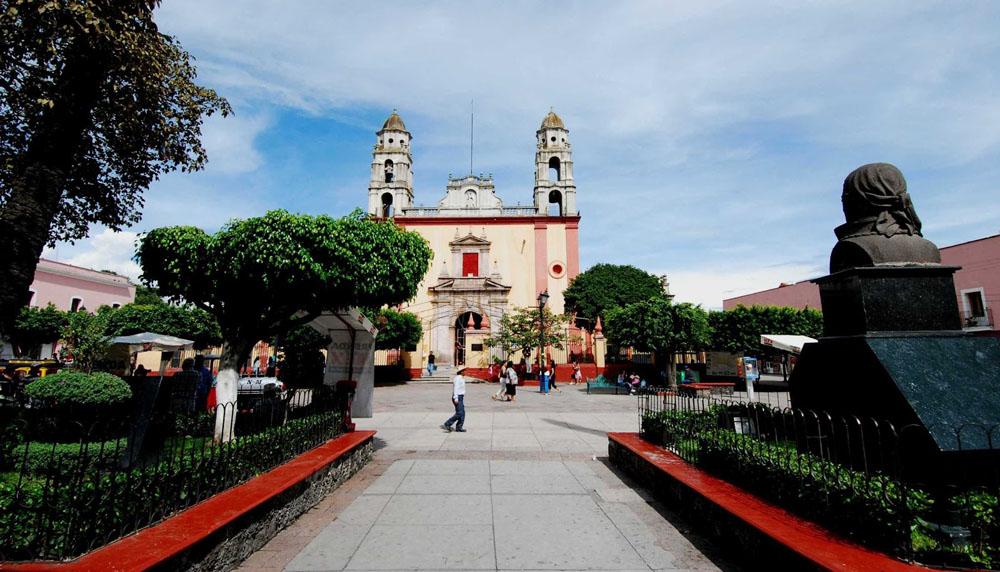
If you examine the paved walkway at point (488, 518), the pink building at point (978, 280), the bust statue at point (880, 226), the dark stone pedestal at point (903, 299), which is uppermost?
the pink building at point (978, 280)

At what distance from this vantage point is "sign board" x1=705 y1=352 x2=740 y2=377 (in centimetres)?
2270

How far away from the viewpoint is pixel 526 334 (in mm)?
25312

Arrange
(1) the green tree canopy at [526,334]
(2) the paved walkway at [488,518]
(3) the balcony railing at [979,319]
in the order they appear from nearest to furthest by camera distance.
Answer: (2) the paved walkway at [488,518], (3) the balcony railing at [979,319], (1) the green tree canopy at [526,334]

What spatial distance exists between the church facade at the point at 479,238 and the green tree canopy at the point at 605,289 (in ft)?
3.80

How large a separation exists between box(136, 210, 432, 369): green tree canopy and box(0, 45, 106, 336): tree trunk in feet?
3.88

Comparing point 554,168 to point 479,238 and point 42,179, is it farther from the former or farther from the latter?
point 42,179

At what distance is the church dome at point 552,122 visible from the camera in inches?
1351

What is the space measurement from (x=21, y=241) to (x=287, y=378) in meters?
7.80

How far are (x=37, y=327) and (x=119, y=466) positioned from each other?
27.0 metres

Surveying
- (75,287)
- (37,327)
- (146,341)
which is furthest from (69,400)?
(75,287)

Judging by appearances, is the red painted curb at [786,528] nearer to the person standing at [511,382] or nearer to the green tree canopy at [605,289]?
the person standing at [511,382]

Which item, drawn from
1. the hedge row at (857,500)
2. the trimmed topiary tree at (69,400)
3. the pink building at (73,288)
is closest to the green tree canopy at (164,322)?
the pink building at (73,288)

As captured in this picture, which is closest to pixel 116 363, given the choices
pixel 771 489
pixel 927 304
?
pixel 771 489

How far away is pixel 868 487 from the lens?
2873 mm
